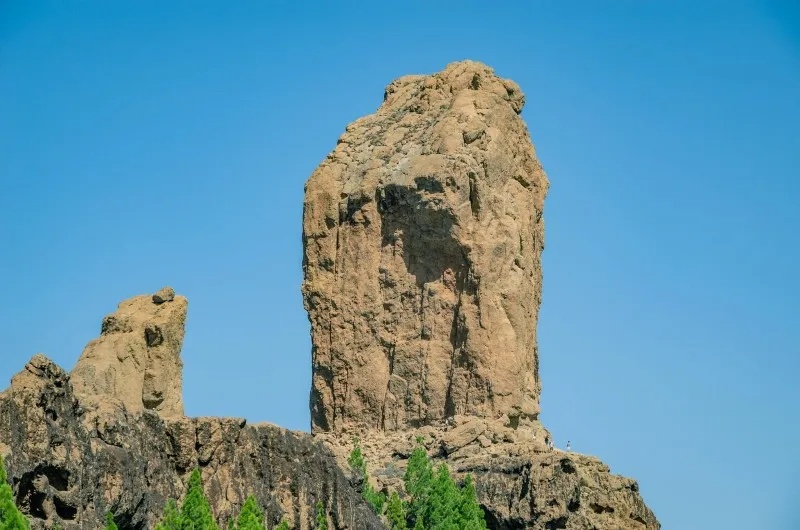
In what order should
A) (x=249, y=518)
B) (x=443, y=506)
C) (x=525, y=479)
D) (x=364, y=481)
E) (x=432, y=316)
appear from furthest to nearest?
(x=432, y=316)
(x=525, y=479)
(x=443, y=506)
(x=364, y=481)
(x=249, y=518)

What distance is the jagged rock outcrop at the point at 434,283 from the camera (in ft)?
334

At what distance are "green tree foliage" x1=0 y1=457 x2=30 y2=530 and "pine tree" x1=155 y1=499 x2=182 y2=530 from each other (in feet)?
25.7

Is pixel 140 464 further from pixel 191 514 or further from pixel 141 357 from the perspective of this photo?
pixel 141 357

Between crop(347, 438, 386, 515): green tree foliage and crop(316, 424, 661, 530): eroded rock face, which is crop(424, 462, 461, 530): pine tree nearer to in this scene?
crop(347, 438, 386, 515): green tree foliage

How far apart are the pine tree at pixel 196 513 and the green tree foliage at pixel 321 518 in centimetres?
572

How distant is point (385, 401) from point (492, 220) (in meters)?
7.28

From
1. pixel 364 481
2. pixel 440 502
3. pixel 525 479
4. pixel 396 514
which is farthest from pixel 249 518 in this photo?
pixel 525 479

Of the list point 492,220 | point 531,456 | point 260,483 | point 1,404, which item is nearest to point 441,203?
point 492,220

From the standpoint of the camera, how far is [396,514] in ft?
310

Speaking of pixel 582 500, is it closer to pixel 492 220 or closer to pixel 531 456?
pixel 531 456

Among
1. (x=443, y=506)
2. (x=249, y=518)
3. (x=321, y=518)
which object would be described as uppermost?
(x=443, y=506)

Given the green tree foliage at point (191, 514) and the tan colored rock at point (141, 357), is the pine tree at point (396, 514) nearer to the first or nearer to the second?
the tan colored rock at point (141, 357)

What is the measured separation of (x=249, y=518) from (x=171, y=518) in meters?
3.32

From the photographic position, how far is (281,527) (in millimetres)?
78312
